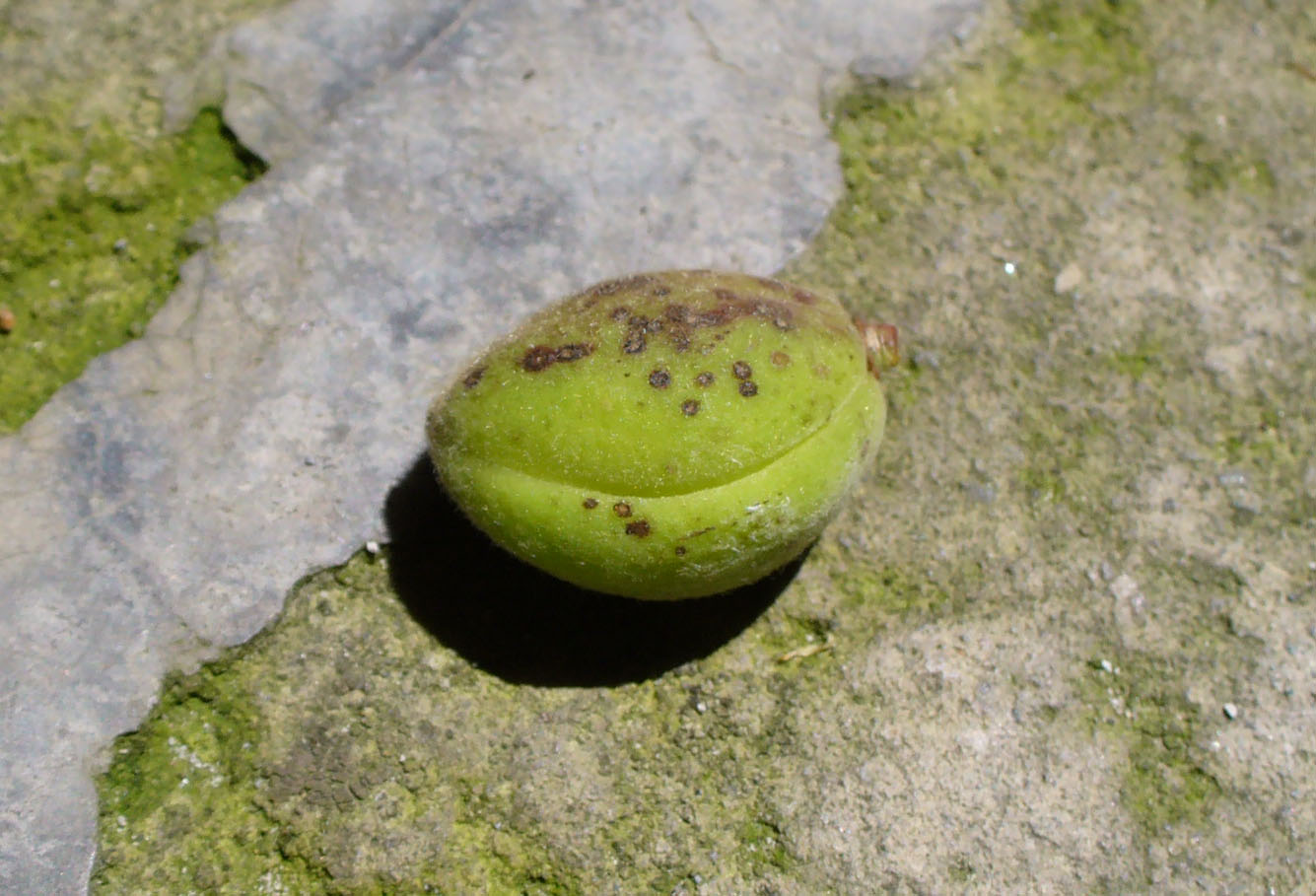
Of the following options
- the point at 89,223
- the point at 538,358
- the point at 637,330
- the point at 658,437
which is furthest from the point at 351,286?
the point at 658,437

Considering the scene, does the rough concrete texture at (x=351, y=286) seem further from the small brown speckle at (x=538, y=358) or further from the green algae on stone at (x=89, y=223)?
the small brown speckle at (x=538, y=358)

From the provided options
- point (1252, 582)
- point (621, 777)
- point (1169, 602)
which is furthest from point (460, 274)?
point (1252, 582)

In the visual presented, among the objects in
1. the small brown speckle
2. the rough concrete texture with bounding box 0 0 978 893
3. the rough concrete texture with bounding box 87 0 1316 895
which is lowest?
the rough concrete texture with bounding box 87 0 1316 895

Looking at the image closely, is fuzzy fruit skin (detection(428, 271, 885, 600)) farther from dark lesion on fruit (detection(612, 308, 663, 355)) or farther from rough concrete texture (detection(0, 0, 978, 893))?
rough concrete texture (detection(0, 0, 978, 893))

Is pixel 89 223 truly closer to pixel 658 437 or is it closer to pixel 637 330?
pixel 637 330

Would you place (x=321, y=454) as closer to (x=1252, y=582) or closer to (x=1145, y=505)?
(x=1145, y=505)

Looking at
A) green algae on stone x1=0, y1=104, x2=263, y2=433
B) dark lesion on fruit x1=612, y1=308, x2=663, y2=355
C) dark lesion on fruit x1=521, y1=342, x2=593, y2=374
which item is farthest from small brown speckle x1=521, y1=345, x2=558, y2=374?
green algae on stone x1=0, y1=104, x2=263, y2=433

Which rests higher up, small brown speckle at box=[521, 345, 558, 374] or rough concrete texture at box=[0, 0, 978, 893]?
small brown speckle at box=[521, 345, 558, 374]
